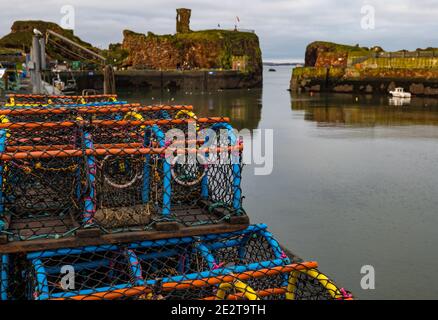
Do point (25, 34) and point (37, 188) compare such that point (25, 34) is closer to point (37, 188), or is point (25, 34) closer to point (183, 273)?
point (37, 188)

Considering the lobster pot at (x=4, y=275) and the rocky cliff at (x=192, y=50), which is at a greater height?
the rocky cliff at (x=192, y=50)

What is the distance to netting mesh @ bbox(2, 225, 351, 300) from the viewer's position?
12.1ft

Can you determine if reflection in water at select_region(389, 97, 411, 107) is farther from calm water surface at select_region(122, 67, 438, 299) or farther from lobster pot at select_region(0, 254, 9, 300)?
lobster pot at select_region(0, 254, 9, 300)

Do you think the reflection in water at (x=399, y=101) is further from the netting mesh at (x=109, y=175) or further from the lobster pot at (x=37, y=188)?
the lobster pot at (x=37, y=188)

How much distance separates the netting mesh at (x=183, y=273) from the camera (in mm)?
3689

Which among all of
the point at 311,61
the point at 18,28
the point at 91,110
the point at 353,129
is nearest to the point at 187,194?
the point at 91,110

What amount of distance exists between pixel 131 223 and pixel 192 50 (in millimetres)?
73641

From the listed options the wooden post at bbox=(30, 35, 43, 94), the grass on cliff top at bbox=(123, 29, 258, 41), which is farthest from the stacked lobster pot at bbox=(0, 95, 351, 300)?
the grass on cliff top at bbox=(123, 29, 258, 41)

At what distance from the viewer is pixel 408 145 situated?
23750mm

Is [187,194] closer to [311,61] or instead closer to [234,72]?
[234,72]

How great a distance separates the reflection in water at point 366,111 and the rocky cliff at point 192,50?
25110mm

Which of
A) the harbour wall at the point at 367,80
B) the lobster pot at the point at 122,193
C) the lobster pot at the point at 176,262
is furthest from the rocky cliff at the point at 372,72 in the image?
the lobster pot at the point at 176,262

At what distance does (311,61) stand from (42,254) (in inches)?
3324
